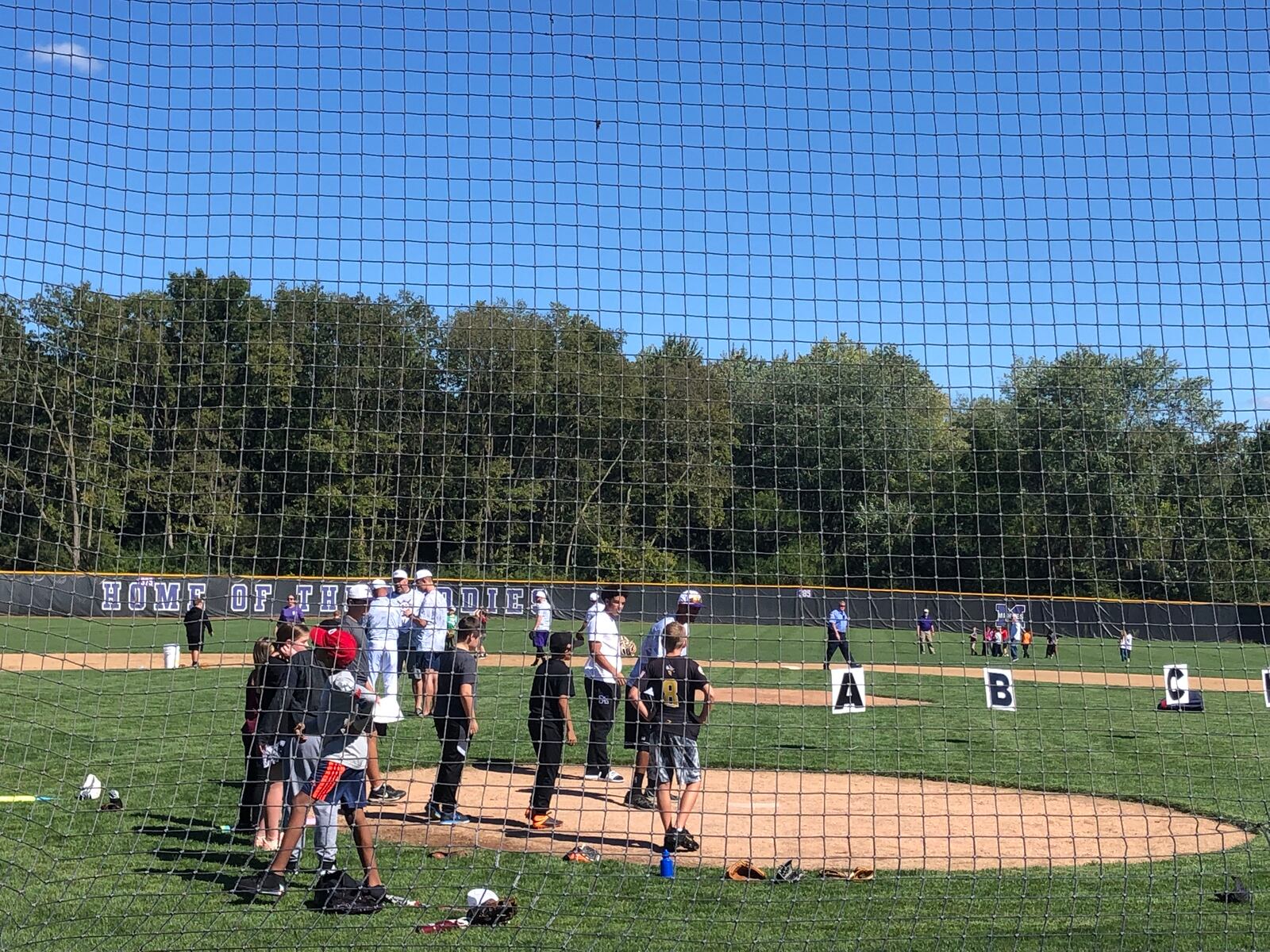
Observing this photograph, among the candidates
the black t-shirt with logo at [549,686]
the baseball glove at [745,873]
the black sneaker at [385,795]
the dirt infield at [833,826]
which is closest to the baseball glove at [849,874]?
the dirt infield at [833,826]

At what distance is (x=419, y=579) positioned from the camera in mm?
11172

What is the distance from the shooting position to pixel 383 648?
28.1 ft

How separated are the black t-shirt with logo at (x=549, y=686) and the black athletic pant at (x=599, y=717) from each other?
0.55 metres

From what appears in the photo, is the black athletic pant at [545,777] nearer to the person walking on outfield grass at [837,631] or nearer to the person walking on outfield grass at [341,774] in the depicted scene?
the person walking on outfield grass at [341,774]

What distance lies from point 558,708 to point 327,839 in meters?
2.86

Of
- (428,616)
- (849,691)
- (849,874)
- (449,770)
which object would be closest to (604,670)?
(449,770)

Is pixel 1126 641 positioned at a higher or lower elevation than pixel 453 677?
higher

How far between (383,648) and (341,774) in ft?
5.95

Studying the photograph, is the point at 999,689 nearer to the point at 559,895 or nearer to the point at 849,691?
the point at 849,691

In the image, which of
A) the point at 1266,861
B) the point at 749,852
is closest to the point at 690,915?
the point at 749,852

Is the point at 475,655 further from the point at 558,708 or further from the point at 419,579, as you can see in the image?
the point at 419,579

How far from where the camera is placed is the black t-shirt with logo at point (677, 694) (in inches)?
340

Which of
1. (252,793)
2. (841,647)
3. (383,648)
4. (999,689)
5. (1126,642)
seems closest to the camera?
(383,648)

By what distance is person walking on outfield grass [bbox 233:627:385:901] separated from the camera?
6.85 meters
